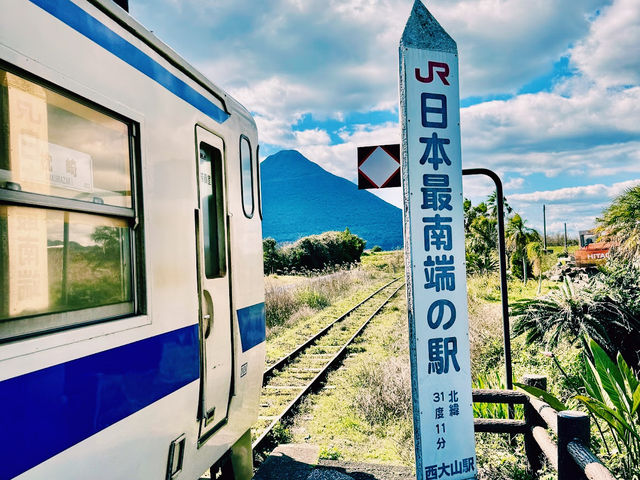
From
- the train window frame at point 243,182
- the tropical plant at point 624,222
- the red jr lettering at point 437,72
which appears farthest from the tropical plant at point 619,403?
the tropical plant at point 624,222

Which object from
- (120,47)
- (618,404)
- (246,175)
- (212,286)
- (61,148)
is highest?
(120,47)

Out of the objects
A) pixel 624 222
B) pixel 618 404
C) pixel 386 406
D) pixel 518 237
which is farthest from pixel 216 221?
pixel 518 237

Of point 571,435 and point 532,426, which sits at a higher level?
point 571,435

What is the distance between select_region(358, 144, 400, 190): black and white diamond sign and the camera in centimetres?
460

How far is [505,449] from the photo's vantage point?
5.19m

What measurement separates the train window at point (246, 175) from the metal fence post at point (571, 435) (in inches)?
115

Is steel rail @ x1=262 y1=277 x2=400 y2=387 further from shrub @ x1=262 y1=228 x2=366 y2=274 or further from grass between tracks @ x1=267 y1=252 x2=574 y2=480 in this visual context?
shrub @ x1=262 y1=228 x2=366 y2=274

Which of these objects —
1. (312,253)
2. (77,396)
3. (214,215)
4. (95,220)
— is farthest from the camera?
(312,253)

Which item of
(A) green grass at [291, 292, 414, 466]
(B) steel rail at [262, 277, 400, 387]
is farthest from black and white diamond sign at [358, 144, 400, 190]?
(B) steel rail at [262, 277, 400, 387]

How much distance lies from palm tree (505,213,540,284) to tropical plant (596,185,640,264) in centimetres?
1086

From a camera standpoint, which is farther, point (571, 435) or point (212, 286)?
point (212, 286)

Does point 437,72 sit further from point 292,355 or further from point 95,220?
point 292,355

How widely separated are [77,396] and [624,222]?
1387 centimetres

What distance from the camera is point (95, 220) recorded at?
2.58m
